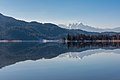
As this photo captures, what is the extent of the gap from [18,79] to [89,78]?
24.0 feet

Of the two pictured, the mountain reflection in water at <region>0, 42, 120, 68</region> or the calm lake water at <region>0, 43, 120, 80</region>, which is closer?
the calm lake water at <region>0, 43, 120, 80</region>

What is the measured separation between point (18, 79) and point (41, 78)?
2.37 meters

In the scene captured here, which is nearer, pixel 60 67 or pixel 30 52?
pixel 60 67

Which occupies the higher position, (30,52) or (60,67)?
(60,67)

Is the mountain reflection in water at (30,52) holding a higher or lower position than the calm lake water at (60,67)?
lower

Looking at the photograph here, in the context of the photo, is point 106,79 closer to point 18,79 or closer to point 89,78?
point 89,78

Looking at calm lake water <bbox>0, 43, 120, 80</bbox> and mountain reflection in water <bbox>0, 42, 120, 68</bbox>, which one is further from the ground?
calm lake water <bbox>0, 43, 120, 80</bbox>

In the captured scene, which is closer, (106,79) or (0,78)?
(106,79)

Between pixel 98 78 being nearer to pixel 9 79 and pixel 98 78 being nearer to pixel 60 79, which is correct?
pixel 60 79

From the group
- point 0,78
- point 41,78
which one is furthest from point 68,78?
point 0,78

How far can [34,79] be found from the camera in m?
27.3

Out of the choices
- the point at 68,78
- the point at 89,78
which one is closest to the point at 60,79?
the point at 68,78

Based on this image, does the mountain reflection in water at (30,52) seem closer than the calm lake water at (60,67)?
No

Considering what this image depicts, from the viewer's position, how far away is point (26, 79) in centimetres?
2750
